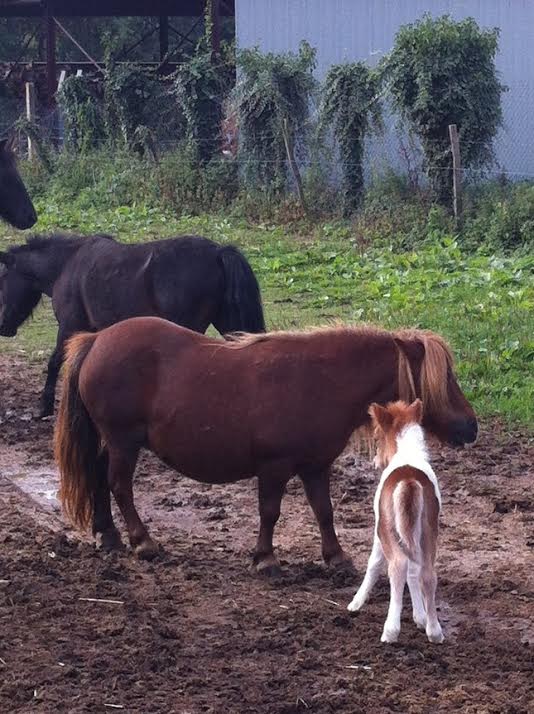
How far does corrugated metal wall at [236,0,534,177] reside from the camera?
2066 centimetres

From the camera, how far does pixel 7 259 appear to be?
9.63 meters

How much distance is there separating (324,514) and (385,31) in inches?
723

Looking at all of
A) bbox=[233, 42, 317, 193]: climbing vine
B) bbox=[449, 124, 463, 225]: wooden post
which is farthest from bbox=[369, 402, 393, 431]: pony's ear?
bbox=[233, 42, 317, 193]: climbing vine

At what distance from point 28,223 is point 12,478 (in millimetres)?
5894

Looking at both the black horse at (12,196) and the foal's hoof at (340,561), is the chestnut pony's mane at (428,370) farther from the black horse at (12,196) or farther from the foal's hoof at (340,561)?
the black horse at (12,196)

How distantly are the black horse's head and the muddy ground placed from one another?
99.3 inches

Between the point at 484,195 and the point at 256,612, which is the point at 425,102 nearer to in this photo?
the point at 484,195

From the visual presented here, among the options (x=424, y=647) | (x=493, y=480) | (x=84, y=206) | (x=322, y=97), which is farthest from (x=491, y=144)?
(x=424, y=647)

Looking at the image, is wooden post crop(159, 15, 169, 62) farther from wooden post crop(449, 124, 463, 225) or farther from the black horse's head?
the black horse's head

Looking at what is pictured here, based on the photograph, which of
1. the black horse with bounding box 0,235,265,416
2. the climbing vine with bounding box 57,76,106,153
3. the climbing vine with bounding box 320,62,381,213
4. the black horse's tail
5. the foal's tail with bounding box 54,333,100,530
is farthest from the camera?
the climbing vine with bounding box 57,76,106,153

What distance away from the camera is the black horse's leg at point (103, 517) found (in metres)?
6.16

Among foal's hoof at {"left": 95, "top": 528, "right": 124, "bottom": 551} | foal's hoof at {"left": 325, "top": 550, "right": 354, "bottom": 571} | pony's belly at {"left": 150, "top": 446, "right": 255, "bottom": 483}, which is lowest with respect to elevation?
foal's hoof at {"left": 95, "top": 528, "right": 124, "bottom": 551}

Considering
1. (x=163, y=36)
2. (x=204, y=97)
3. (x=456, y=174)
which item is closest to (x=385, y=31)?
(x=204, y=97)

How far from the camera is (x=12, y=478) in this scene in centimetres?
773
